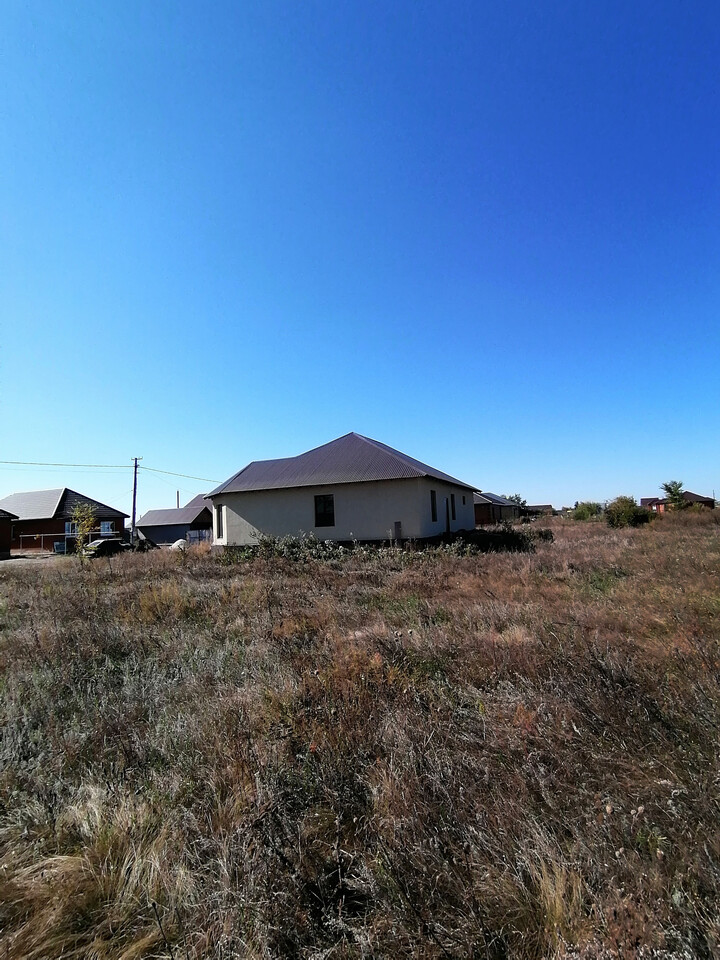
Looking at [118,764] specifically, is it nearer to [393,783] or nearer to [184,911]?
[184,911]

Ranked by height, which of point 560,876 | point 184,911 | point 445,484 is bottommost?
point 184,911

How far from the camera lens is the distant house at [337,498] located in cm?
2020

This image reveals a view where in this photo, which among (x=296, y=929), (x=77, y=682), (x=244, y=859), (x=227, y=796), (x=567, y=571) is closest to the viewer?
(x=296, y=929)

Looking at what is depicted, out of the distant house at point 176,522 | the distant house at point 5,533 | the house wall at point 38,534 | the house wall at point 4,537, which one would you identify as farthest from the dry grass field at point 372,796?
the distant house at point 176,522

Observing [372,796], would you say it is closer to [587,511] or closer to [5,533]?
[5,533]

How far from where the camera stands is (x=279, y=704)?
11.3 feet

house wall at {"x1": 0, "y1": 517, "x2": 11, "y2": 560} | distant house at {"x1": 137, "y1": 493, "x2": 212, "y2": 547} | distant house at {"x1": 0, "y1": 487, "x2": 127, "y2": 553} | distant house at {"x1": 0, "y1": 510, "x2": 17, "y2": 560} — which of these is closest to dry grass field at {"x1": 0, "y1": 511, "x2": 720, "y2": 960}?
distant house at {"x1": 0, "y1": 510, "x2": 17, "y2": 560}

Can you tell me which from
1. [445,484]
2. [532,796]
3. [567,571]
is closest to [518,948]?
[532,796]

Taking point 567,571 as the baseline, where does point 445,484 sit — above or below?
above

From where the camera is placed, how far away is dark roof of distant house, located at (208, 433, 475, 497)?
20531 millimetres

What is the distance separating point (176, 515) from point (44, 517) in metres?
18.3

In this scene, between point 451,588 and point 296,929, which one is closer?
point 296,929

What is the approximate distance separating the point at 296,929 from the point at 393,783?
799mm

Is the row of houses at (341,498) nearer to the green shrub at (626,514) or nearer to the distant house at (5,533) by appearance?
the green shrub at (626,514)
